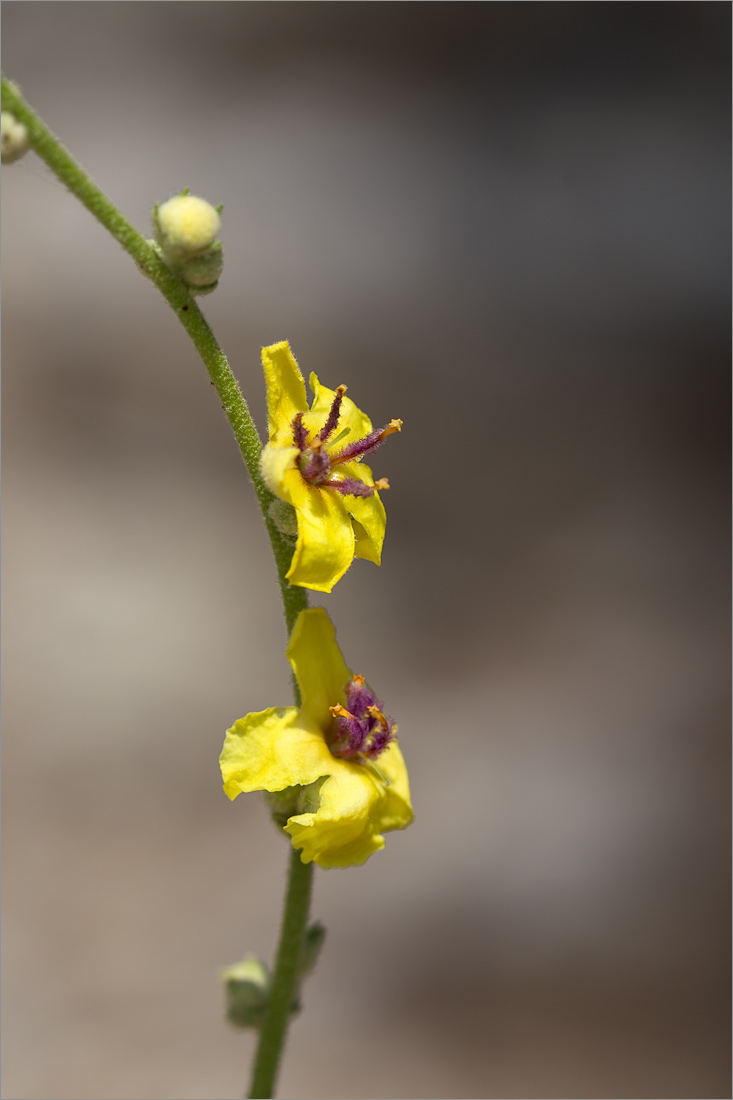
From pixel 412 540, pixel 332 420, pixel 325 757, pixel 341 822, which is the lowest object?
pixel 341 822

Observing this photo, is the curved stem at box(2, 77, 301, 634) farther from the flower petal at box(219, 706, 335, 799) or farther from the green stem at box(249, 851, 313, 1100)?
the green stem at box(249, 851, 313, 1100)

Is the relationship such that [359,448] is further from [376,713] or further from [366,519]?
[376,713]

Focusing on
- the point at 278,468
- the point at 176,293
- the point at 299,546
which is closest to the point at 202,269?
the point at 176,293

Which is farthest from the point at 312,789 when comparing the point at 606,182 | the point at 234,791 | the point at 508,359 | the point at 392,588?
the point at 606,182

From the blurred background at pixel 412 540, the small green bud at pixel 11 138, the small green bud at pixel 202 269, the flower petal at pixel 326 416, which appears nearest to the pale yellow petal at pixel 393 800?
the flower petal at pixel 326 416

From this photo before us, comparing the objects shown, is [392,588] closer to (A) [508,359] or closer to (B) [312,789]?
(A) [508,359]

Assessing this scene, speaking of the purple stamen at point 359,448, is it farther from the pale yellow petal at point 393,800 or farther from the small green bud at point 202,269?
the pale yellow petal at point 393,800
